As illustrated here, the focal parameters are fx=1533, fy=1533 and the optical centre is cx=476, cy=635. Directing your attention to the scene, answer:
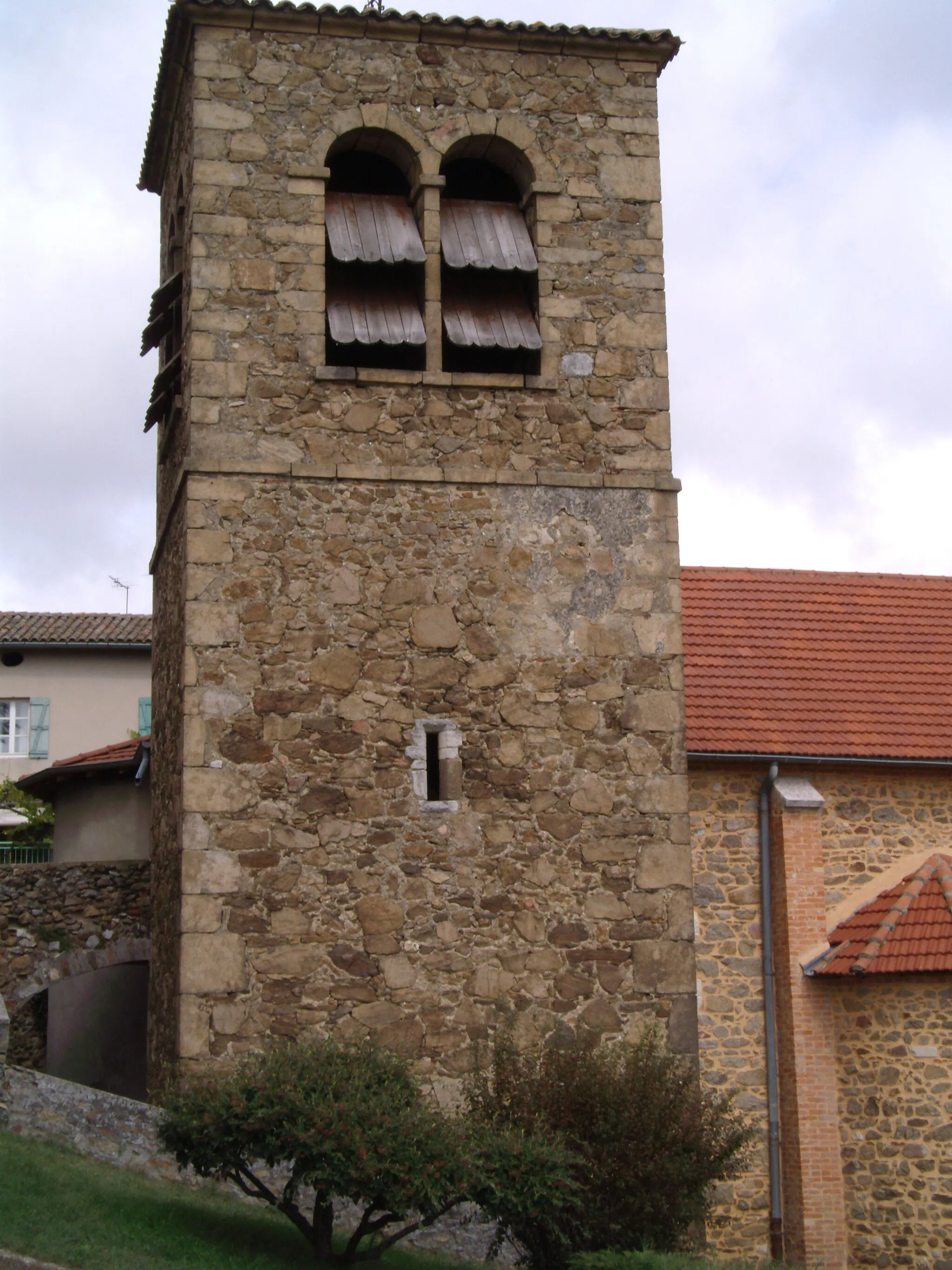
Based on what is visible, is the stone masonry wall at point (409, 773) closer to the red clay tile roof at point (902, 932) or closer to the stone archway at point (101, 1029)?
the red clay tile roof at point (902, 932)

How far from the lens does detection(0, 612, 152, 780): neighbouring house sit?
1218 inches

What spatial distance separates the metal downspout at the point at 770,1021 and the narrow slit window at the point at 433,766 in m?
3.89

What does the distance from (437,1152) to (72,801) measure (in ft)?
30.6

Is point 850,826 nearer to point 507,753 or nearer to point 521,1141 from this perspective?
point 507,753

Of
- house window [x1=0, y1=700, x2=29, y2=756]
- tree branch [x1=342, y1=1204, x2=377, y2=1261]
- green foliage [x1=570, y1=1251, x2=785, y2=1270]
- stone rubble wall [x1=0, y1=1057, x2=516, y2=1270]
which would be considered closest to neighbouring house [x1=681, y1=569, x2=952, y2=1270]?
stone rubble wall [x1=0, y1=1057, x2=516, y2=1270]

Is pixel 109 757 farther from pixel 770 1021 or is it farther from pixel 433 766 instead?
pixel 770 1021

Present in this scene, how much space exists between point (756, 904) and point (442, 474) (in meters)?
5.08

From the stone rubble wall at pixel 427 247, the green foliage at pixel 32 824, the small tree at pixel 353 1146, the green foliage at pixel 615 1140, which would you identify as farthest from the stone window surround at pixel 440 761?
the green foliage at pixel 32 824

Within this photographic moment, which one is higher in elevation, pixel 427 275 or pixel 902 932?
pixel 427 275

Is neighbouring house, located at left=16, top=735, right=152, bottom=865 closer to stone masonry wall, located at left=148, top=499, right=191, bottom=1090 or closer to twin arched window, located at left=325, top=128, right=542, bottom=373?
stone masonry wall, located at left=148, top=499, right=191, bottom=1090

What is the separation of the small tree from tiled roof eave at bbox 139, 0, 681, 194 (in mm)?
8098

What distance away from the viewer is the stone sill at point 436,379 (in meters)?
12.0

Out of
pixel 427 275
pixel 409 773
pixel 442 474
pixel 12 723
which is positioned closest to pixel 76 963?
pixel 409 773

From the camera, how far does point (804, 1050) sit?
522 inches
